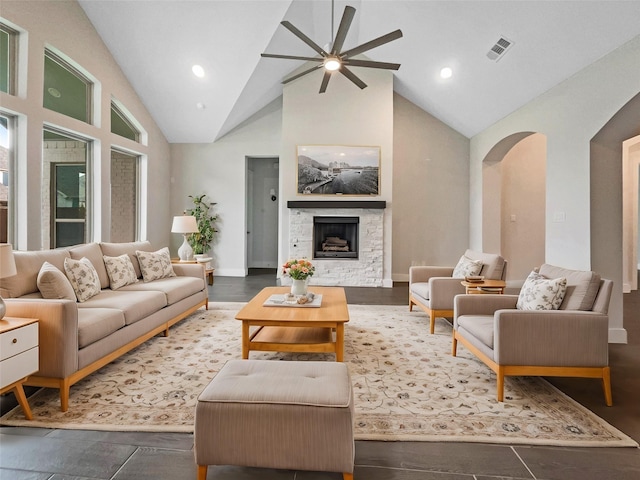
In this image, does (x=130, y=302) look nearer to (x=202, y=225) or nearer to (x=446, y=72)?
(x=202, y=225)

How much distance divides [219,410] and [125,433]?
86 cm

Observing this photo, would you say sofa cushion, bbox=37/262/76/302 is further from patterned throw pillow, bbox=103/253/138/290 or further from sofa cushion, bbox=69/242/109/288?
patterned throw pillow, bbox=103/253/138/290

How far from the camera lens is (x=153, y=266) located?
14.3ft

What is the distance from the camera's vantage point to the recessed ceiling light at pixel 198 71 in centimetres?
580

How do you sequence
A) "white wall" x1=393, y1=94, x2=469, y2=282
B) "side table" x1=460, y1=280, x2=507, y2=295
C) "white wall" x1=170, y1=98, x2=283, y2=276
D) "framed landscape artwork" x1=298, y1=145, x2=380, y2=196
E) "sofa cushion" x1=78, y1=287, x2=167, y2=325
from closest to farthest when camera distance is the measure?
1. "sofa cushion" x1=78, y1=287, x2=167, y2=325
2. "side table" x1=460, y1=280, x2=507, y2=295
3. "framed landscape artwork" x1=298, y1=145, x2=380, y2=196
4. "white wall" x1=393, y1=94, x2=469, y2=282
5. "white wall" x1=170, y1=98, x2=283, y2=276

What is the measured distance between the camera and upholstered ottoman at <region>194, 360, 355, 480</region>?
5.26 ft

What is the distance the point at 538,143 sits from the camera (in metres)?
6.81

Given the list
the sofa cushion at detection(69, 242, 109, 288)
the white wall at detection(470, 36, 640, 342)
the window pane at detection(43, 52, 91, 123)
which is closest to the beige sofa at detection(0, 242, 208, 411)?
the sofa cushion at detection(69, 242, 109, 288)

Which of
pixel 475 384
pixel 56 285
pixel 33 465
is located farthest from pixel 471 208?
pixel 33 465

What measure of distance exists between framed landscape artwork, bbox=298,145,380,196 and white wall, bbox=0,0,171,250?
9.39 ft

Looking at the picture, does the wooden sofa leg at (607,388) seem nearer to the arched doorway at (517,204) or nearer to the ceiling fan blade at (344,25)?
the ceiling fan blade at (344,25)

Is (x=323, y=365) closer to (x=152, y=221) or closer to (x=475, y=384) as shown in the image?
(x=475, y=384)

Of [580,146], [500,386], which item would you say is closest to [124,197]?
[500,386]

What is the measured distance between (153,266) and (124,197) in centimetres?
254
